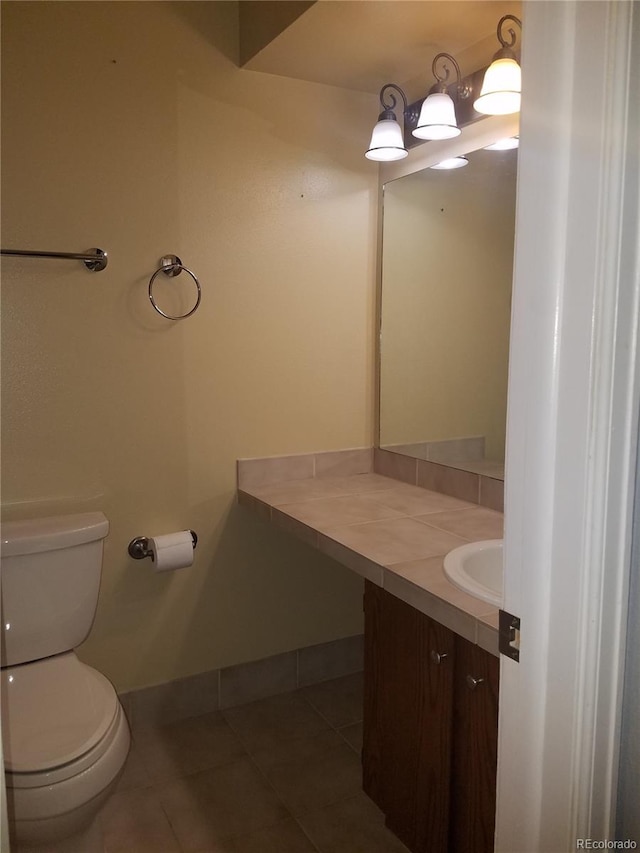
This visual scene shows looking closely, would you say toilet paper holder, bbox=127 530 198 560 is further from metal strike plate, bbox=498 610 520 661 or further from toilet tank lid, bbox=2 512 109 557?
metal strike plate, bbox=498 610 520 661

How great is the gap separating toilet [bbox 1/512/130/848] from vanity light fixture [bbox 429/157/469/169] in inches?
62.7

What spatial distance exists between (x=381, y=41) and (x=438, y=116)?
281 mm

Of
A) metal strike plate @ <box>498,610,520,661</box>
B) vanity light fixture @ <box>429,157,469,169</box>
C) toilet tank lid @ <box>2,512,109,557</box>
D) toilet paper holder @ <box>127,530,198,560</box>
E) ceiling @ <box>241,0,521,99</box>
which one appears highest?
ceiling @ <box>241,0,521,99</box>

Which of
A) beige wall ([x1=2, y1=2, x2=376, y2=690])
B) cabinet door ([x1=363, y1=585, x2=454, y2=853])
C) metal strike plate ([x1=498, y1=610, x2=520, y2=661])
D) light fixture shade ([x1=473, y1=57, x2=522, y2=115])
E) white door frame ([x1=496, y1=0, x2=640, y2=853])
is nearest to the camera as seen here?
white door frame ([x1=496, y1=0, x2=640, y2=853])

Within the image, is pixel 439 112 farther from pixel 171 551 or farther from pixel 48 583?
pixel 48 583

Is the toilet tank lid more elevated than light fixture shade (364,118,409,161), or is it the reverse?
light fixture shade (364,118,409,161)

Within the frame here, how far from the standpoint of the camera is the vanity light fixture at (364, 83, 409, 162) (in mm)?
2197

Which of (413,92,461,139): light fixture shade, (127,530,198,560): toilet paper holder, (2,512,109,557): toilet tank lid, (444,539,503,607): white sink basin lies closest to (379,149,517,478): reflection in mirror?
(413,92,461,139): light fixture shade

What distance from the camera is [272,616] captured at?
2.53 meters

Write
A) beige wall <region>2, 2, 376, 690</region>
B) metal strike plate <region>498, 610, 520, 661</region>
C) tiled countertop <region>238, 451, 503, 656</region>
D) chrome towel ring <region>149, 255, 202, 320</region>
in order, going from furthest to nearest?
chrome towel ring <region>149, 255, 202, 320</region> → beige wall <region>2, 2, 376, 690</region> → tiled countertop <region>238, 451, 503, 656</region> → metal strike plate <region>498, 610, 520, 661</region>

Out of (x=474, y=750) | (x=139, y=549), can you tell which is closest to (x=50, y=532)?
(x=139, y=549)

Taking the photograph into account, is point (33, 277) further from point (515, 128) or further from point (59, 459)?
point (515, 128)

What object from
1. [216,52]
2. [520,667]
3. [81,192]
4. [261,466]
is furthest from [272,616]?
[216,52]

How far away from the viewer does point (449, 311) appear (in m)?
2.33
